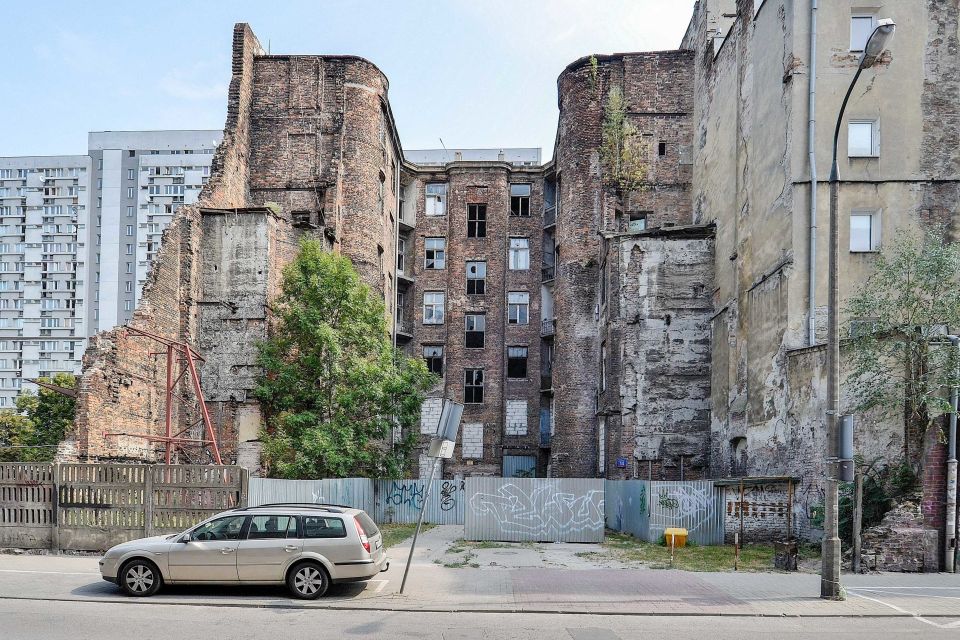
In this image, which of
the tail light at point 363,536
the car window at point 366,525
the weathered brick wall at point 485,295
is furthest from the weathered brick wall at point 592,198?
the tail light at point 363,536

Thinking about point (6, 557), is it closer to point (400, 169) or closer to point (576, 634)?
point (576, 634)

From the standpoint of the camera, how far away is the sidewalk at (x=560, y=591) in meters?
11.5

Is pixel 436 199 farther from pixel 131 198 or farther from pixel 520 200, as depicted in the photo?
pixel 131 198

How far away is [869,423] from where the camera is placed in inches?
682

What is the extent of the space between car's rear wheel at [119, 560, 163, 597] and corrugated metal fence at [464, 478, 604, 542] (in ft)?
32.2

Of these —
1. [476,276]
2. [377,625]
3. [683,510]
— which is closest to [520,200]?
[476,276]

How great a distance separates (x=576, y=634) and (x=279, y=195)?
1102 inches

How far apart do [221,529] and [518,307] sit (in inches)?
1194

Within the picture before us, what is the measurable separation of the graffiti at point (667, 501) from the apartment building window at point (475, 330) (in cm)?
2137

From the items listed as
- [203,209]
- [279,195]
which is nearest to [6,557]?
[203,209]

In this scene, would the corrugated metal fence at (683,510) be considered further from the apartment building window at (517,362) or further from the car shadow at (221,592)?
the apartment building window at (517,362)

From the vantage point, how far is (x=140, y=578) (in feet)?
38.9

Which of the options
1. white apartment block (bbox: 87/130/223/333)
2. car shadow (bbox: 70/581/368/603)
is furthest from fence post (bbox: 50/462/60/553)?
white apartment block (bbox: 87/130/223/333)

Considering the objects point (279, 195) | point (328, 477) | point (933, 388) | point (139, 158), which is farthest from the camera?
point (139, 158)
